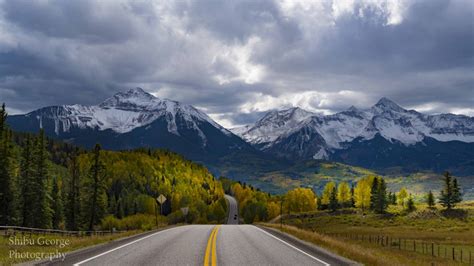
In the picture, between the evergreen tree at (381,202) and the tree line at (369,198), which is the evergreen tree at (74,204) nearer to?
the tree line at (369,198)

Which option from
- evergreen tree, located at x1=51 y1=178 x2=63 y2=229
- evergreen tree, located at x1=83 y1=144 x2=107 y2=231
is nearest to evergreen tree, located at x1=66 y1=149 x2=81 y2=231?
evergreen tree, located at x1=83 y1=144 x2=107 y2=231

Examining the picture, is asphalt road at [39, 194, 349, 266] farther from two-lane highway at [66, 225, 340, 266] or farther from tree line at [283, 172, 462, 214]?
tree line at [283, 172, 462, 214]

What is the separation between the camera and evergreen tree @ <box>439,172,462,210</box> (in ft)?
434

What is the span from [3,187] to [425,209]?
371 ft

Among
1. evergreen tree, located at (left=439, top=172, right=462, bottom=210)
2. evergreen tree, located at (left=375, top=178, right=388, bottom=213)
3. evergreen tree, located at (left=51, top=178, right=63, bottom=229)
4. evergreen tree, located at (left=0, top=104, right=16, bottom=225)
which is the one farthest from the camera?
evergreen tree, located at (left=375, top=178, right=388, bottom=213)

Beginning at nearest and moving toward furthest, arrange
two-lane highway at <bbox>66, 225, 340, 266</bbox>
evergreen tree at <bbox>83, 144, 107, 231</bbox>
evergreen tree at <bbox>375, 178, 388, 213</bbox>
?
two-lane highway at <bbox>66, 225, 340, 266</bbox>, evergreen tree at <bbox>83, 144, 107, 231</bbox>, evergreen tree at <bbox>375, 178, 388, 213</bbox>

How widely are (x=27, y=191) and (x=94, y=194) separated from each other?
1243 centimetres

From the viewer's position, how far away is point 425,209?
442 ft

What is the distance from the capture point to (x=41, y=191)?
2502 inches

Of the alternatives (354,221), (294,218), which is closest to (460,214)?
(354,221)

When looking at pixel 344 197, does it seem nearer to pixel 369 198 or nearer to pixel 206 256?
pixel 369 198

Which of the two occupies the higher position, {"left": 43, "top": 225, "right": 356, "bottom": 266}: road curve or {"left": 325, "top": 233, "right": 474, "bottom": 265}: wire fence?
{"left": 43, "top": 225, "right": 356, "bottom": 266}: road curve

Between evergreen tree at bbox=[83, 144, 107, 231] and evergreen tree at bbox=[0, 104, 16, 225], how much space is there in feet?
48.0

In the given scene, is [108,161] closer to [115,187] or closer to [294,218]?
[115,187]
